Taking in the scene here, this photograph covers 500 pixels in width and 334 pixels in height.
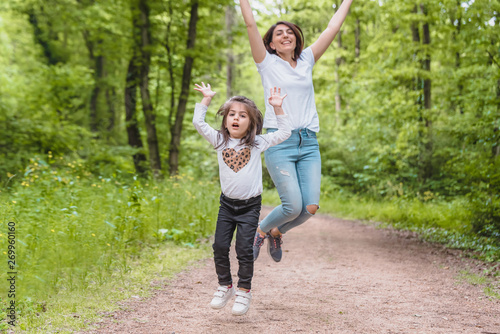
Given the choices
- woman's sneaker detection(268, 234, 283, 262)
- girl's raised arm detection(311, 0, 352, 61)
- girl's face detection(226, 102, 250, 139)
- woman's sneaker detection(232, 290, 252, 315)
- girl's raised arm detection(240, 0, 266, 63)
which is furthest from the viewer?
woman's sneaker detection(268, 234, 283, 262)

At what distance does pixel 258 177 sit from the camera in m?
3.87

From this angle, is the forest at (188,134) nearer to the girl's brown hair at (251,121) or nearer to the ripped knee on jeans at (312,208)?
the girl's brown hair at (251,121)

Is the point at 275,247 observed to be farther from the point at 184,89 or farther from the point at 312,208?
the point at 184,89

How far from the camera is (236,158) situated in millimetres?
3836

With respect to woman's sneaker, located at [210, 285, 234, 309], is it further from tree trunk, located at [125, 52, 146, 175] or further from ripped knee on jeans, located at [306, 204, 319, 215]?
Answer: tree trunk, located at [125, 52, 146, 175]

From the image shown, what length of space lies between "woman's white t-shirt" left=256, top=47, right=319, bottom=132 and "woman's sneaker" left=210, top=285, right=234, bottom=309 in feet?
5.01

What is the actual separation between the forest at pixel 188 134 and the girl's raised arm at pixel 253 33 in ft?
8.93

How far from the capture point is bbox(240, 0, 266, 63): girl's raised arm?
4.18 meters

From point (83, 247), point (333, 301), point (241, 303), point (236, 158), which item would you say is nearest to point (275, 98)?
point (236, 158)

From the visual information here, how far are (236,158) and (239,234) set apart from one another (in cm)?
63

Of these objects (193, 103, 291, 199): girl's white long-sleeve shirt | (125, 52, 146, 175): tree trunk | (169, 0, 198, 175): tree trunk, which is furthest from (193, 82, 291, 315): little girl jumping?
(125, 52, 146, 175): tree trunk

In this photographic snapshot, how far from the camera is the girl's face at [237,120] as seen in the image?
3857mm

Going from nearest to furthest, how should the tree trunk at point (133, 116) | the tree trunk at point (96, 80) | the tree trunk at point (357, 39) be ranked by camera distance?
the tree trunk at point (133, 116)
the tree trunk at point (96, 80)
the tree trunk at point (357, 39)

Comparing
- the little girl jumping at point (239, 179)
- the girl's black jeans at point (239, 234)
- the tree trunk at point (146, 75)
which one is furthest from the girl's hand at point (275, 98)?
the tree trunk at point (146, 75)
